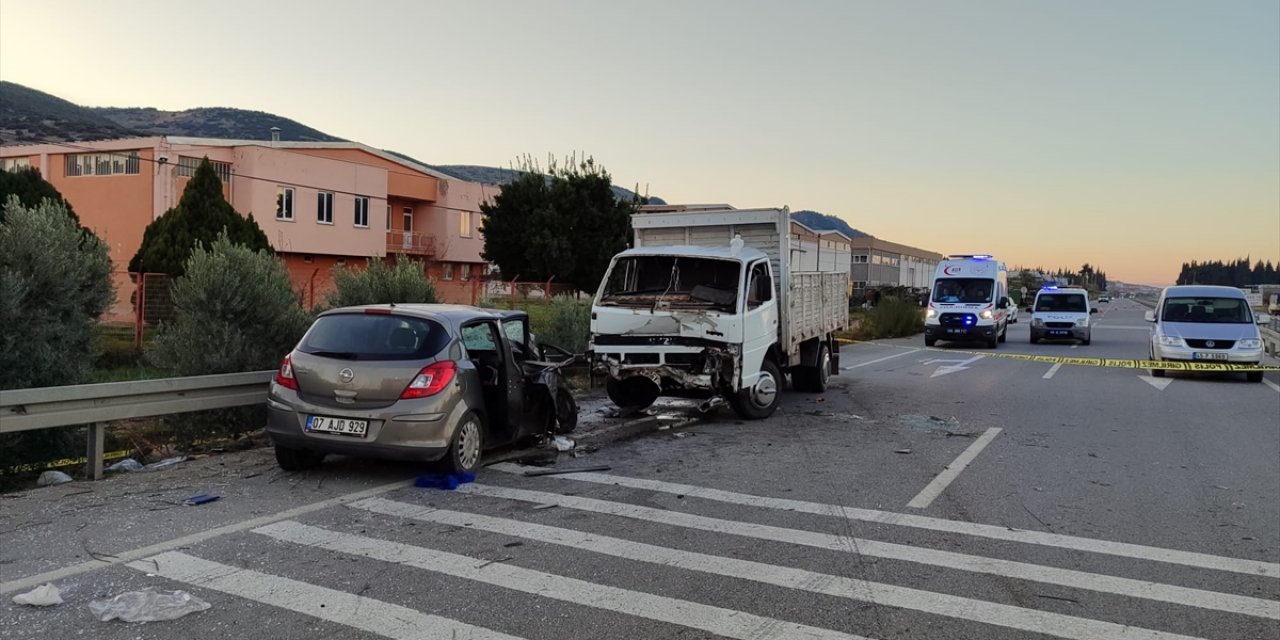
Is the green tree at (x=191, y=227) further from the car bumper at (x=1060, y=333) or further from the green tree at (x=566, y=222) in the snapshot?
the car bumper at (x=1060, y=333)

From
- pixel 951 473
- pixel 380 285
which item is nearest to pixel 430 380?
pixel 951 473

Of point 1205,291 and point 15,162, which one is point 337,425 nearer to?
point 1205,291

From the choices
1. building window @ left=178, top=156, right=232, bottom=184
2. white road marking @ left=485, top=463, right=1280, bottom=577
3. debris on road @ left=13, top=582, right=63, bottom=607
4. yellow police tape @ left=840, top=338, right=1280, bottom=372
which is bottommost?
white road marking @ left=485, top=463, right=1280, bottom=577

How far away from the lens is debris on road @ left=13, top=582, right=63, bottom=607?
437 centimetres

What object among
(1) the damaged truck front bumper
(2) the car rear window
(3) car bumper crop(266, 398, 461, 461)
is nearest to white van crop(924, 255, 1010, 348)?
(1) the damaged truck front bumper

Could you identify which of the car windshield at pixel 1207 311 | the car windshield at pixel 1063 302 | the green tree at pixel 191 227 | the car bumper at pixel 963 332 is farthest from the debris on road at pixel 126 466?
the car windshield at pixel 1063 302

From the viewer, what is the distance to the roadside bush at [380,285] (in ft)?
38.0

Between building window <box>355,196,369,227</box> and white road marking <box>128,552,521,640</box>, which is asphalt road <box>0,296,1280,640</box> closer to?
white road marking <box>128,552,521,640</box>

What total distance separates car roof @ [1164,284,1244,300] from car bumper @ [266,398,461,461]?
55.9 feet

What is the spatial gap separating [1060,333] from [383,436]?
26.2 m

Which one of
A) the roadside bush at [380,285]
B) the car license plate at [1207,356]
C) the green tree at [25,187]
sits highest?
the green tree at [25,187]

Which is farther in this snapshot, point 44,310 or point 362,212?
point 362,212

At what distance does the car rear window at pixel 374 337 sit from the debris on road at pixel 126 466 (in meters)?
1.95

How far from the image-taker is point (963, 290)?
26375 millimetres
